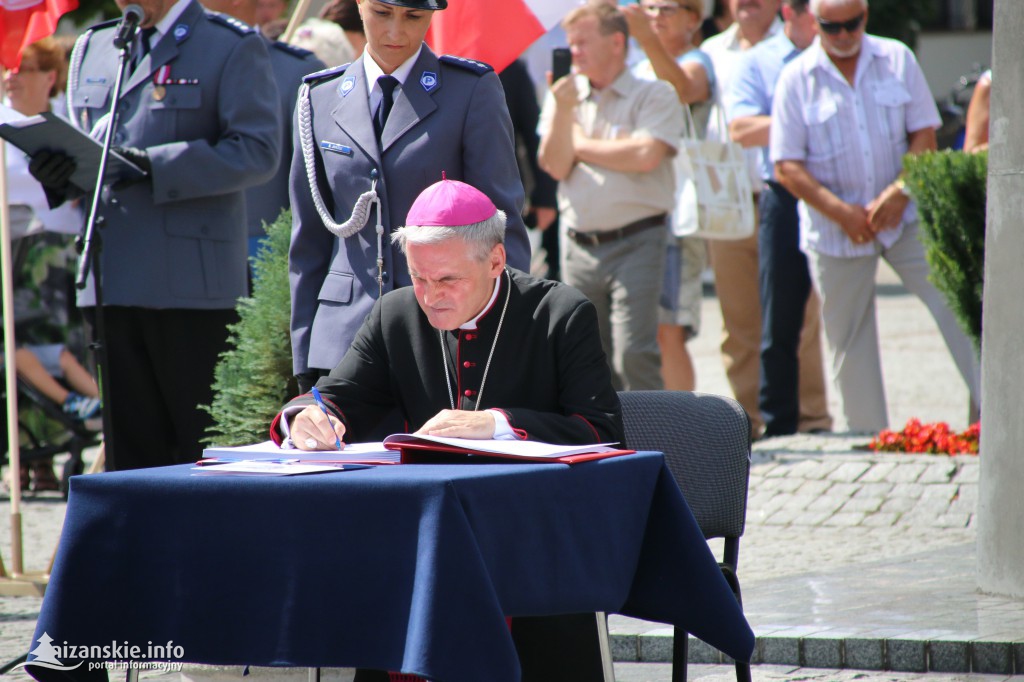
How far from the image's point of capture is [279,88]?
7340 millimetres

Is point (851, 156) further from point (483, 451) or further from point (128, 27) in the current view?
point (483, 451)

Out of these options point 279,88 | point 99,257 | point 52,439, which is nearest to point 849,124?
point 279,88

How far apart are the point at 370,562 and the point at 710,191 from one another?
638 cm

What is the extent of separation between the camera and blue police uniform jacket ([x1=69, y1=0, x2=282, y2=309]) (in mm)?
6129

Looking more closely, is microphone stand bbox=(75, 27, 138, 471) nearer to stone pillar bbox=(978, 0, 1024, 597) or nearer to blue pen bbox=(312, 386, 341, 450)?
blue pen bbox=(312, 386, 341, 450)

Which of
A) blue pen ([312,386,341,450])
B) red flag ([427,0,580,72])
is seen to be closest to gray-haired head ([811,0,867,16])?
red flag ([427,0,580,72])

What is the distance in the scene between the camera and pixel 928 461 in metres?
8.24

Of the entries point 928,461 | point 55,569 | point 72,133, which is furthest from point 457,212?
point 928,461

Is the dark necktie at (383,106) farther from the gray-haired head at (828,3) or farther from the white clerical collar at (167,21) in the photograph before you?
the gray-haired head at (828,3)

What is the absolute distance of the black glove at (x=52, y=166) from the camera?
5.77 m

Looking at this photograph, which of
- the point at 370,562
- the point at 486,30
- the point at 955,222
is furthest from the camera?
the point at 955,222

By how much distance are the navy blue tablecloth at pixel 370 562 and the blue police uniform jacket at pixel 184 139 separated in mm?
2578

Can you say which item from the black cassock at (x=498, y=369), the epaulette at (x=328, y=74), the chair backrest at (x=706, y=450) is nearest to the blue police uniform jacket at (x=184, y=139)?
the epaulette at (x=328, y=74)

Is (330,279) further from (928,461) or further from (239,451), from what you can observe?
(928,461)
